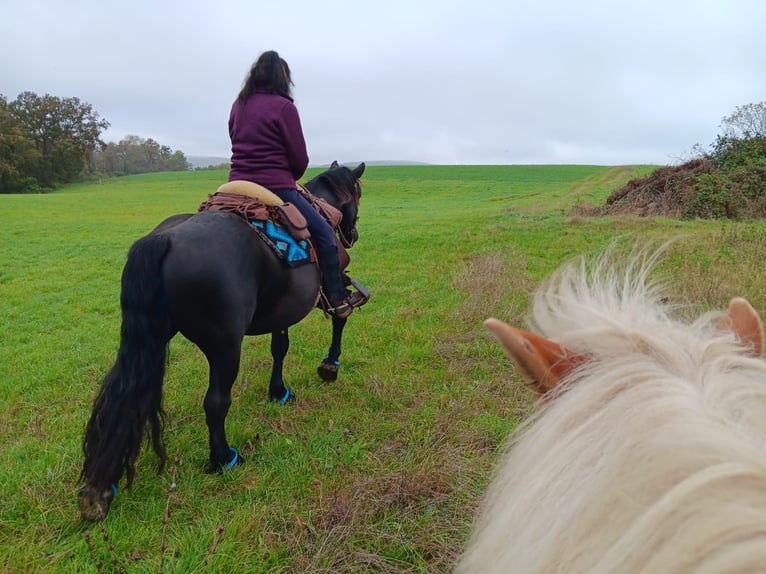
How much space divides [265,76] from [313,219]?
1026mm

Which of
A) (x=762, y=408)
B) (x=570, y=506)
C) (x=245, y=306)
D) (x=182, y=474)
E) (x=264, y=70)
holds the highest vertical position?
(x=264, y=70)

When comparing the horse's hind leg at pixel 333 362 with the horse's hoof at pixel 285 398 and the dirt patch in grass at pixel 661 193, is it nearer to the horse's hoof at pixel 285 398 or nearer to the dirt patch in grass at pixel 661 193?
the horse's hoof at pixel 285 398

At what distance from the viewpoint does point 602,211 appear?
1517 centimetres

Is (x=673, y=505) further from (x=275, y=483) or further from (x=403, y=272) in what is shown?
(x=403, y=272)

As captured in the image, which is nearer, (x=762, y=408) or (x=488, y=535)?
(x=762, y=408)

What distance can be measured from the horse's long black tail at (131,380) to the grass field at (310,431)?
0.30 metres

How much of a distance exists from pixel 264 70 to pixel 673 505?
3.31m

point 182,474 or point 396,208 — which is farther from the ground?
point 396,208

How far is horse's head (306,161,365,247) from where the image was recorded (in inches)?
165

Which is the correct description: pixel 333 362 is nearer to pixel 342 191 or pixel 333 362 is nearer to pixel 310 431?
pixel 310 431

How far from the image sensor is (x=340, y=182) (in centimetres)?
428

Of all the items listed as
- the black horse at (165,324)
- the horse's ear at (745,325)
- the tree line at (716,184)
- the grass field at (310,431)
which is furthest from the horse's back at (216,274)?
the tree line at (716,184)

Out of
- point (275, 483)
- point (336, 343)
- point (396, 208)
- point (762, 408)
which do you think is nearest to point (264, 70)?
point (336, 343)

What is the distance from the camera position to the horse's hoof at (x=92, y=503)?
2510 mm
